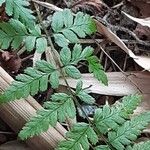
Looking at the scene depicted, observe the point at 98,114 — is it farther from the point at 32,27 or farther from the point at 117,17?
the point at 117,17

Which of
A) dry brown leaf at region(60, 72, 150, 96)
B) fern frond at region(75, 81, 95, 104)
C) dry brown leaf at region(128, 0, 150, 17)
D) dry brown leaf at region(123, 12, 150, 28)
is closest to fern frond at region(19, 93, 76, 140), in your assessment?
fern frond at region(75, 81, 95, 104)

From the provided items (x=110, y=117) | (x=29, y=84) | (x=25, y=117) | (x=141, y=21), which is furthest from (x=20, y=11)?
(x=141, y=21)

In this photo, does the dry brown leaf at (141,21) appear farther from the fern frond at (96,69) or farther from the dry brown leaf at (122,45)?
the fern frond at (96,69)

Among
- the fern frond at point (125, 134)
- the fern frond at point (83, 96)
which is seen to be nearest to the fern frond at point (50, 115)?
the fern frond at point (83, 96)

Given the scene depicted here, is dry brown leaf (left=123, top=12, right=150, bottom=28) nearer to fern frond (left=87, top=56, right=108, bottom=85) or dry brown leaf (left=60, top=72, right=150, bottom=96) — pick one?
dry brown leaf (left=60, top=72, right=150, bottom=96)

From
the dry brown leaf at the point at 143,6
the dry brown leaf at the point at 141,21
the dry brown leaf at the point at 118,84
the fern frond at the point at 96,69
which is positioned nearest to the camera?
the fern frond at the point at 96,69
